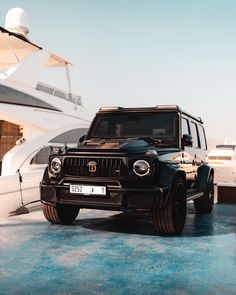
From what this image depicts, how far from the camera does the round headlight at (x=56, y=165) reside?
5.03 meters

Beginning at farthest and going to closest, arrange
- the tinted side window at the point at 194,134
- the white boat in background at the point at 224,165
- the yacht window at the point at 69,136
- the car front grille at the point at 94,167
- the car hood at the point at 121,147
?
the white boat in background at the point at 224,165 → the yacht window at the point at 69,136 → the tinted side window at the point at 194,134 → the car hood at the point at 121,147 → the car front grille at the point at 94,167

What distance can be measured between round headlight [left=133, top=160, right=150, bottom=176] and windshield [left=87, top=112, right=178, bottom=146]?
3.25 ft

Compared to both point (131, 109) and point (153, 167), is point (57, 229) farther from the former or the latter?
point (131, 109)

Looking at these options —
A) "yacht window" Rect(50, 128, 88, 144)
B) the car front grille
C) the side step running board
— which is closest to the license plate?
the car front grille

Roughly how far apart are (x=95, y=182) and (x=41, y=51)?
10.00 m

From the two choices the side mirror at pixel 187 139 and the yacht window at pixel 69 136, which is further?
the yacht window at pixel 69 136

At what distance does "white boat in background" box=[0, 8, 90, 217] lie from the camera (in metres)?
10.4

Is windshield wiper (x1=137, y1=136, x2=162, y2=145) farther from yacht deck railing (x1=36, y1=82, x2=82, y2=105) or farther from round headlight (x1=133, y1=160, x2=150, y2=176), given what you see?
yacht deck railing (x1=36, y1=82, x2=82, y2=105)

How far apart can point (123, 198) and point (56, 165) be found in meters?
1.11

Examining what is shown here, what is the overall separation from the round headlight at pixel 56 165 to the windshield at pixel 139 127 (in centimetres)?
111

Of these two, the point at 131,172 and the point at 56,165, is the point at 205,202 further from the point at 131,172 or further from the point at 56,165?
the point at 56,165

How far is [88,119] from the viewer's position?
47.3 ft

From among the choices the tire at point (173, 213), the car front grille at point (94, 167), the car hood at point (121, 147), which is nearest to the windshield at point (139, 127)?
the car hood at point (121, 147)

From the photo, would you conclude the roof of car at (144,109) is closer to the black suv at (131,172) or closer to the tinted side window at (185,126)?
the black suv at (131,172)
